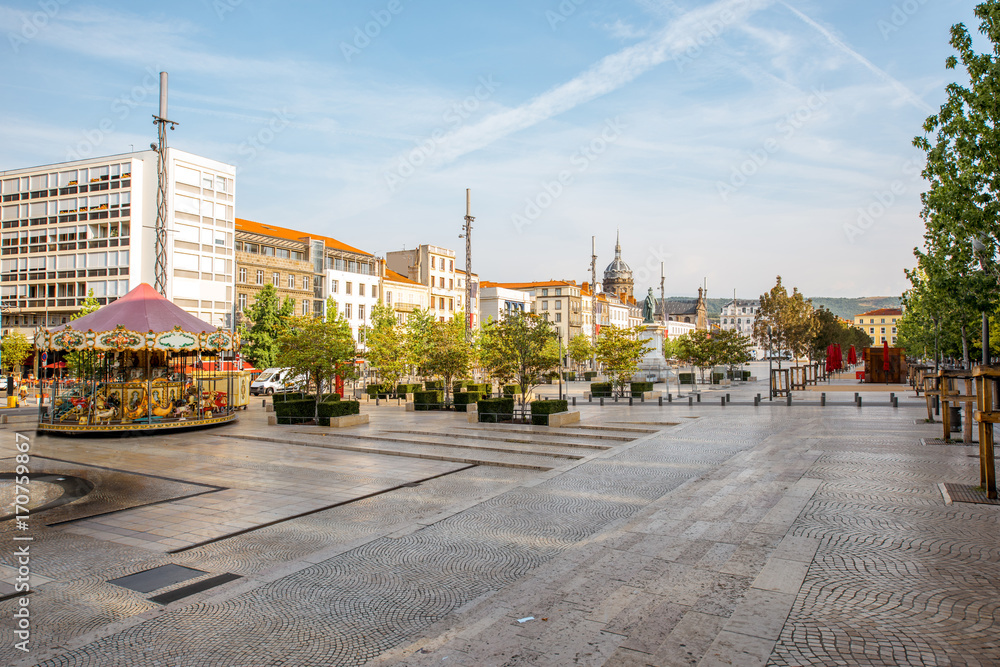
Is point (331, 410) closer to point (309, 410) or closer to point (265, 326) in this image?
point (309, 410)

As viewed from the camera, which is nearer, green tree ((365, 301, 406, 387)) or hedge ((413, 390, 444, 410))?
hedge ((413, 390, 444, 410))

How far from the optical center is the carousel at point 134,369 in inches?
915

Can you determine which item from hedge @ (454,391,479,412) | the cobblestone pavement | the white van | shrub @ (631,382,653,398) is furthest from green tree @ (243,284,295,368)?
the cobblestone pavement

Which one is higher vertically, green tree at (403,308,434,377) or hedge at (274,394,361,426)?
green tree at (403,308,434,377)

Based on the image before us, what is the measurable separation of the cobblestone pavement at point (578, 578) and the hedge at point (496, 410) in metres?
10.5

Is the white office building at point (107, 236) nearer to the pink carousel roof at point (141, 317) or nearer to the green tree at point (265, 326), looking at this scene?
the green tree at point (265, 326)

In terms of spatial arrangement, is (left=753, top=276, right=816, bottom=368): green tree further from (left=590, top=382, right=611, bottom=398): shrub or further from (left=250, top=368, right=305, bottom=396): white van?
(left=250, top=368, right=305, bottom=396): white van

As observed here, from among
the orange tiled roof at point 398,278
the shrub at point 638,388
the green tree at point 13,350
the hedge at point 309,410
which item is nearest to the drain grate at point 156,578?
the hedge at point 309,410

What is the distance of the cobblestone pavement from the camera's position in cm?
550

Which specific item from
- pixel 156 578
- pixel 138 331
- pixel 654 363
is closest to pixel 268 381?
pixel 138 331

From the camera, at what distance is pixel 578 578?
7199 mm

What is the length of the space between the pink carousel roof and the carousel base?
138 inches

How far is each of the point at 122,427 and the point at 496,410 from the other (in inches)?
521

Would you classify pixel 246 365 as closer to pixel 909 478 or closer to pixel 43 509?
pixel 43 509
